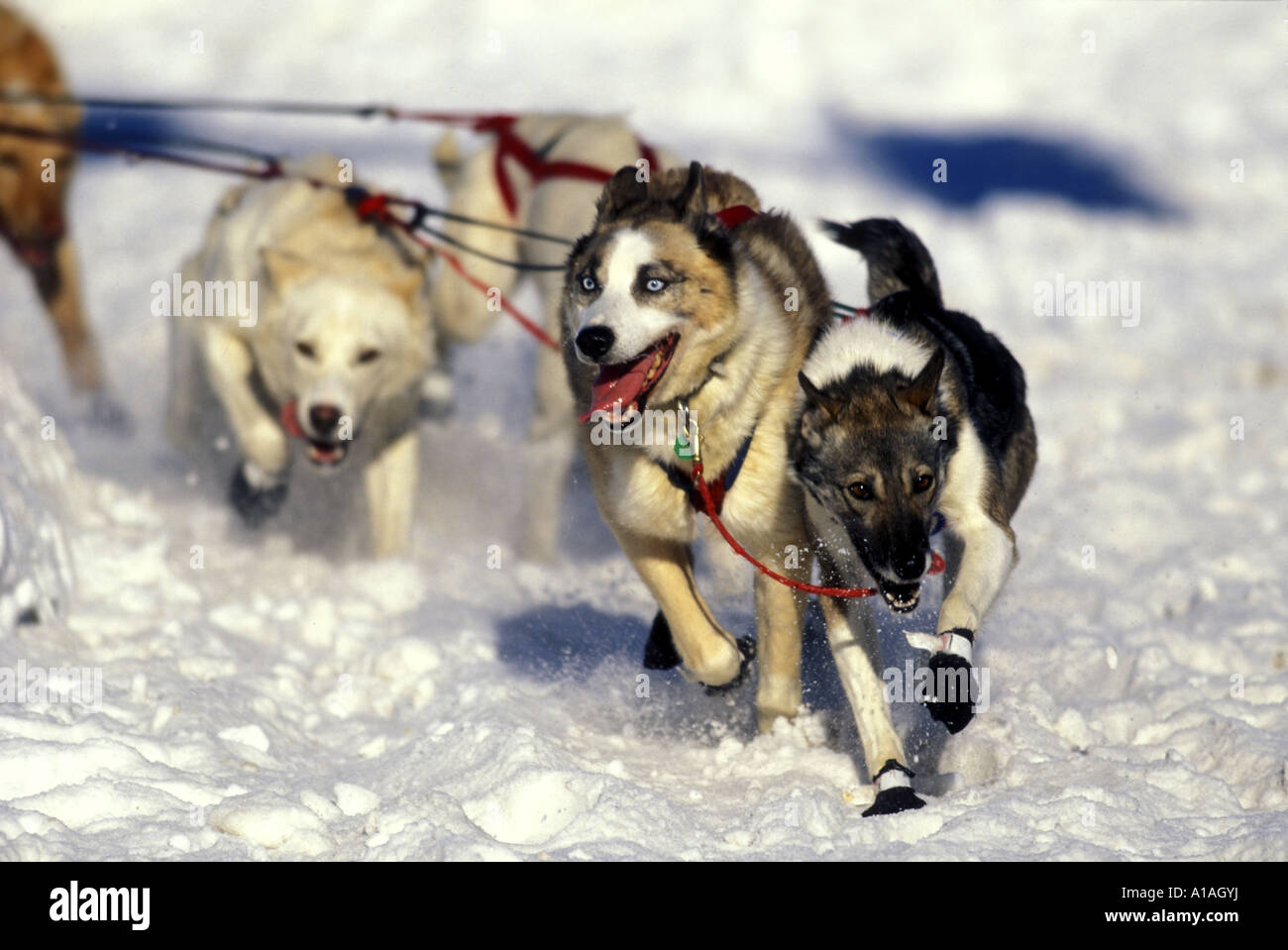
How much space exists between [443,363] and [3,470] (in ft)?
9.18

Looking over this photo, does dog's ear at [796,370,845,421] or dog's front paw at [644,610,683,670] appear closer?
dog's ear at [796,370,845,421]

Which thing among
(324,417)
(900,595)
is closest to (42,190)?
(324,417)

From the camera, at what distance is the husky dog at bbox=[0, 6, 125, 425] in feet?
25.1

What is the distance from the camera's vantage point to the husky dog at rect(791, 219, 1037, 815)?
11.3 ft

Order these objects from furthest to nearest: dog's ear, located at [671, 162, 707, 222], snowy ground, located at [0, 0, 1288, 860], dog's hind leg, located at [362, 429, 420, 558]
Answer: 1. dog's hind leg, located at [362, 429, 420, 558]
2. dog's ear, located at [671, 162, 707, 222]
3. snowy ground, located at [0, 0, 1288, 860]

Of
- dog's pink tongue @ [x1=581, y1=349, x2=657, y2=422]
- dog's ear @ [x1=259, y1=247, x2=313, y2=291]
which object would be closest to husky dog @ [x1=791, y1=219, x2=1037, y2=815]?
dog's pink tongue @ [x1=581, y1=349, x2=657, y2=422]

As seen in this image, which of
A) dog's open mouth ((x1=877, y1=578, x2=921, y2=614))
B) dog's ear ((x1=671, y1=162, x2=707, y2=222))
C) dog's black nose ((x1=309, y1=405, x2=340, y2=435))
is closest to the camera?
dog's open mouth ((x1=877, y1=578, x2=921, y2=614))

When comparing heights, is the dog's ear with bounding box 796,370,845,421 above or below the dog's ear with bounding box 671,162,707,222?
below

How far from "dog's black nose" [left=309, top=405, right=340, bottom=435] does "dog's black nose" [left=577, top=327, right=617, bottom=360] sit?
239cm

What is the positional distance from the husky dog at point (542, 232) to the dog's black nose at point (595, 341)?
238 cm

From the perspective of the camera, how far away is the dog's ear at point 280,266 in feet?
19.6

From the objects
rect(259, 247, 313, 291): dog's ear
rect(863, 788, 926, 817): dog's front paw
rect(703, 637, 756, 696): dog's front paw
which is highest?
rect(259, 247, 313, 291): dog's ear

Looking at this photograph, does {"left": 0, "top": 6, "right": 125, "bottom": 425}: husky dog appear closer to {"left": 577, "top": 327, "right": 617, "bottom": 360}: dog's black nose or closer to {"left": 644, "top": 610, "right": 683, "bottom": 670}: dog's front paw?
{"left": 644, "top": 610, "right": 683, "bottom": 670}: dog's front paw

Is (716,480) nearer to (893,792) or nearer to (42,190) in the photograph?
(893,792)
